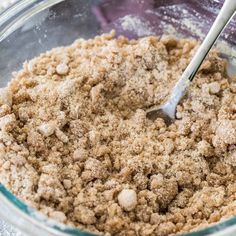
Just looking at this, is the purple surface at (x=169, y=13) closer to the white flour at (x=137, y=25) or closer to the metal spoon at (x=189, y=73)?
the white flour at (x=137, y=25)

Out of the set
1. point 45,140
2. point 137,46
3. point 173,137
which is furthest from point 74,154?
point 137,46

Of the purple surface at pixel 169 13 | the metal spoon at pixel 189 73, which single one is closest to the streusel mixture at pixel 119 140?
the metal spoon at pixel 189 73

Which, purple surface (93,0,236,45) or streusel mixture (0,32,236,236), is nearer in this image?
streusel mixture (0,32,236,236)

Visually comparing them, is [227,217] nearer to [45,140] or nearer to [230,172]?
[230,172]

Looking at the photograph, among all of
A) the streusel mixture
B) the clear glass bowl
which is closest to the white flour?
the clear glass bowl

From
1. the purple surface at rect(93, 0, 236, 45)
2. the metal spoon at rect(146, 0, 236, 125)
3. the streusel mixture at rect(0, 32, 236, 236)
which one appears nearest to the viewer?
the streusel mixture at rect(0, 32, 236, 236)

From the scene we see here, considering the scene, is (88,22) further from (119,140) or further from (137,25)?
(119,140)

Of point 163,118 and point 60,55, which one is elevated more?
point 60,55

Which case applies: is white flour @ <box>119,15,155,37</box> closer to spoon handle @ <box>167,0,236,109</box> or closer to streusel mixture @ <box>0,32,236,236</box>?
streusel mixture @ <box>0,32,236,236</box>
